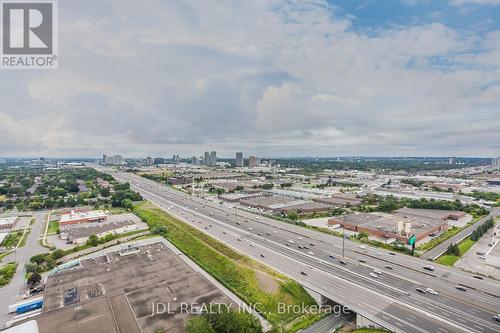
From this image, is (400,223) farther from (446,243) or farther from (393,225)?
(446,243)

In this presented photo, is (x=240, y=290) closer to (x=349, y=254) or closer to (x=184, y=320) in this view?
(x=184, y=320)

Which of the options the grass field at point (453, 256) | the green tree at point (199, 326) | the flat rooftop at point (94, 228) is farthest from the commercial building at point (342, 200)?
the green tree at point (199, 326)

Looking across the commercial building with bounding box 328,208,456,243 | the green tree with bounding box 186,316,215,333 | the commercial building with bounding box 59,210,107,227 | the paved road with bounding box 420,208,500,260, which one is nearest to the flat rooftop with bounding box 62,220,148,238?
the commercial building with bounding box 59,210,107,227

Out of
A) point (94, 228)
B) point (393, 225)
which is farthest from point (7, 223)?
point (393, 225)

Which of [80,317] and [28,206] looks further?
[28,206]

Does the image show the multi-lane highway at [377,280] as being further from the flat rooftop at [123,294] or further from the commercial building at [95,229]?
the commercial building at [95,229]

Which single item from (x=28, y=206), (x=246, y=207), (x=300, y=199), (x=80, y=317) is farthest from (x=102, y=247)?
(x=300, y=199)
